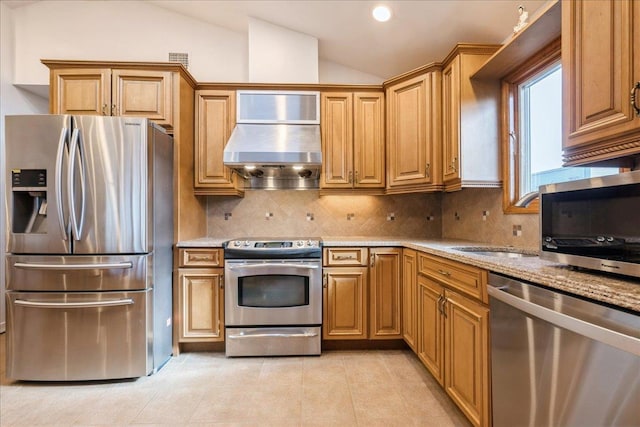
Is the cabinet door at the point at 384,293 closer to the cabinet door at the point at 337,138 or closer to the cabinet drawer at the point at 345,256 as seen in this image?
the cabinet drawer at the point at 345,256

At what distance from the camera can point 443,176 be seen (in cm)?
258

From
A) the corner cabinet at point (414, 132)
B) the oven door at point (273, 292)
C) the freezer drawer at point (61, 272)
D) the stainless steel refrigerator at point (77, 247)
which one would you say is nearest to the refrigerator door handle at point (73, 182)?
the stainless steel refrigerator at point (77, 247)

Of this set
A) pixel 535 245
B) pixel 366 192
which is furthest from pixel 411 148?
pixel 535 245

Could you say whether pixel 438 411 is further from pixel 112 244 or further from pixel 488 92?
pixel 112 244

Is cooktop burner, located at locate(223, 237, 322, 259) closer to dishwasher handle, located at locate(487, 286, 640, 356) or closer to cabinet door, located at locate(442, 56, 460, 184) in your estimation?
cabinet door, located at locate(442, 56, 460, 184)

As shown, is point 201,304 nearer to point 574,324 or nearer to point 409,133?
point 409,133

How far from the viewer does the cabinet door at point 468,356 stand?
1.47 meters

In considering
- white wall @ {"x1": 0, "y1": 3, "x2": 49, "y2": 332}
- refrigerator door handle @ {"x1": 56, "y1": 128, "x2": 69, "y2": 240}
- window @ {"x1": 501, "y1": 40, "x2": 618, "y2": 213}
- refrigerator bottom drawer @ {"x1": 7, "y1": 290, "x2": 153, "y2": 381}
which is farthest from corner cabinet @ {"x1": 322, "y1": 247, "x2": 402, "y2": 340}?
white wall @ {"x1": 0, "y1": 3, "x2": 49, "y2": 332}

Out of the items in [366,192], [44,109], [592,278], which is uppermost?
[44,109]

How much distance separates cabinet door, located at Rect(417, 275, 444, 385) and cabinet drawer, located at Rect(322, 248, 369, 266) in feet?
1.72

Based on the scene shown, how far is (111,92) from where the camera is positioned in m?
2.55

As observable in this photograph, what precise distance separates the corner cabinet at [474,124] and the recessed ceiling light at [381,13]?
0.61 m

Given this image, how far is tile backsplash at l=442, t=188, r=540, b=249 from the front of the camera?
6.85ft

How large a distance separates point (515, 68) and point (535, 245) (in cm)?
122
